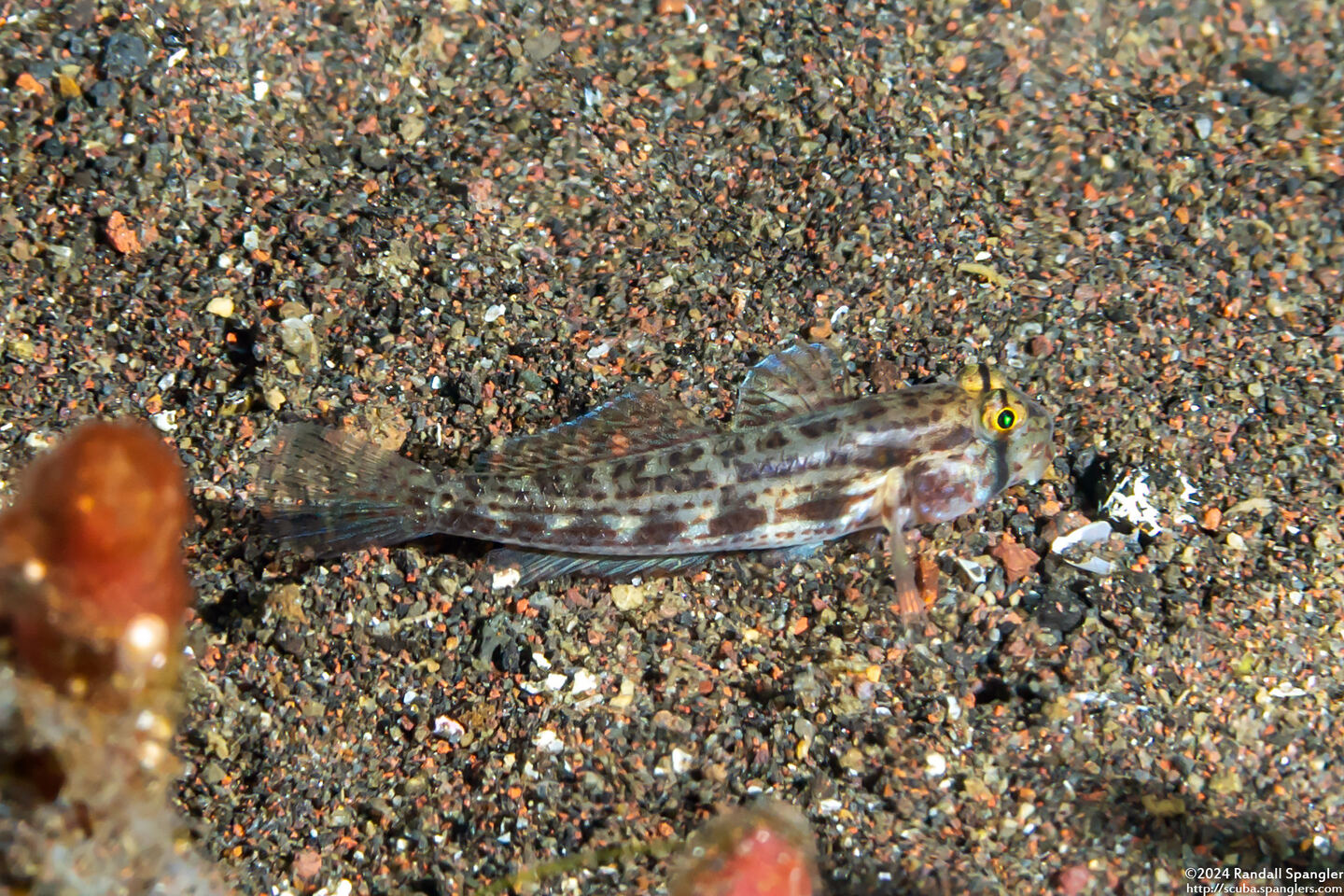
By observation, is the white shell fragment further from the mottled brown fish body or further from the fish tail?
the fish tail

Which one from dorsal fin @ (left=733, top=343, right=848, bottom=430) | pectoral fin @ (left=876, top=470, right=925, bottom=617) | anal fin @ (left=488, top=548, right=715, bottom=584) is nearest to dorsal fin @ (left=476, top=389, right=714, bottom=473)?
dorsal fin @ (left=733, top=343, right=848, bottom=430)

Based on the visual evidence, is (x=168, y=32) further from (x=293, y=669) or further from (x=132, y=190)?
(x=293, y=669)

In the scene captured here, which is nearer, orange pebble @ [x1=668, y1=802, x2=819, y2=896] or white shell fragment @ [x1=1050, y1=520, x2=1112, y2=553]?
orange pebble @ [x1=668, y1=802, x2=819, y2=896]

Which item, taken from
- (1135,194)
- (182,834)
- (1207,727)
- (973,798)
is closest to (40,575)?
(182,834)

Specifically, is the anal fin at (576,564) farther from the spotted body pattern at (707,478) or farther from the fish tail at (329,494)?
the fish tail at (329,494)

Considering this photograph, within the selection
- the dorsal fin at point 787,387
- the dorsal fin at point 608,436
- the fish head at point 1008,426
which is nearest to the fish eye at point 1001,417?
the fish head at point 1008,426

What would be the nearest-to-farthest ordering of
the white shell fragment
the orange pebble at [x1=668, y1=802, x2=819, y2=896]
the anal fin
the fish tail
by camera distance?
the orange pebble at [x1=668, y1=802, x2=819, y2=896]
the fish tail
the anal fin
the white shell fragment
